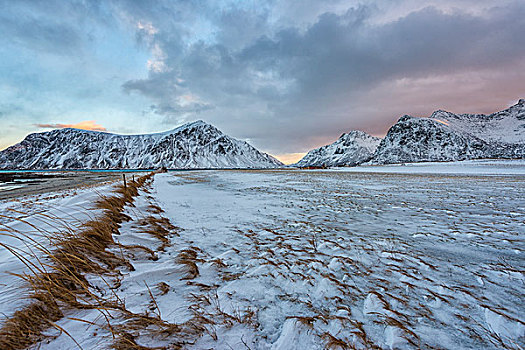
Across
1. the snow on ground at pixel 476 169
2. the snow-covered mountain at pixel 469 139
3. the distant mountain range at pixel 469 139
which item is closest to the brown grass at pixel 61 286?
the snow on ground at pixel 476 169

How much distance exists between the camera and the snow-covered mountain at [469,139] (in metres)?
152

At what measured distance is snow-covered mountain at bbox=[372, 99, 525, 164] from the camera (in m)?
152

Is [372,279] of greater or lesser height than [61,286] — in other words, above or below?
below

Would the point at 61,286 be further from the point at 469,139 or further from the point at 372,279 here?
the point at 469,139

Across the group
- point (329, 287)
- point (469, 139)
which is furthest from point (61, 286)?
point (469, 139)

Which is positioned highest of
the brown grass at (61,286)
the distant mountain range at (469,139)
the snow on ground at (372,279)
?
the distant mountain range at (469,139)

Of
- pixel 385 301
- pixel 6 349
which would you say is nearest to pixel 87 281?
pixel 6 349

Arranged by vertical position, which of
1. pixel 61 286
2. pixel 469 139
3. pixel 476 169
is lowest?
pixel 476 169

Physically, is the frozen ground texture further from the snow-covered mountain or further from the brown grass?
the snow-covered mountain

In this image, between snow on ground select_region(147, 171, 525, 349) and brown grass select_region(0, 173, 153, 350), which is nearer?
brown grass select_region(0, 173, 153, 350)

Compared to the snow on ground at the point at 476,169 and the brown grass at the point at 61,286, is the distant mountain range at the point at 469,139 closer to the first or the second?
the snow on ground at the point at 476,169

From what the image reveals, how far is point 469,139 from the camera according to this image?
552 ft

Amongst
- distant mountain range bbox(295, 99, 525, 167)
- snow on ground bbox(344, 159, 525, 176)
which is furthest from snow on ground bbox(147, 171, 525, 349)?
distant mountain range bbox(295, 99, 525, 167)

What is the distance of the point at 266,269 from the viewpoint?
10.6ft
